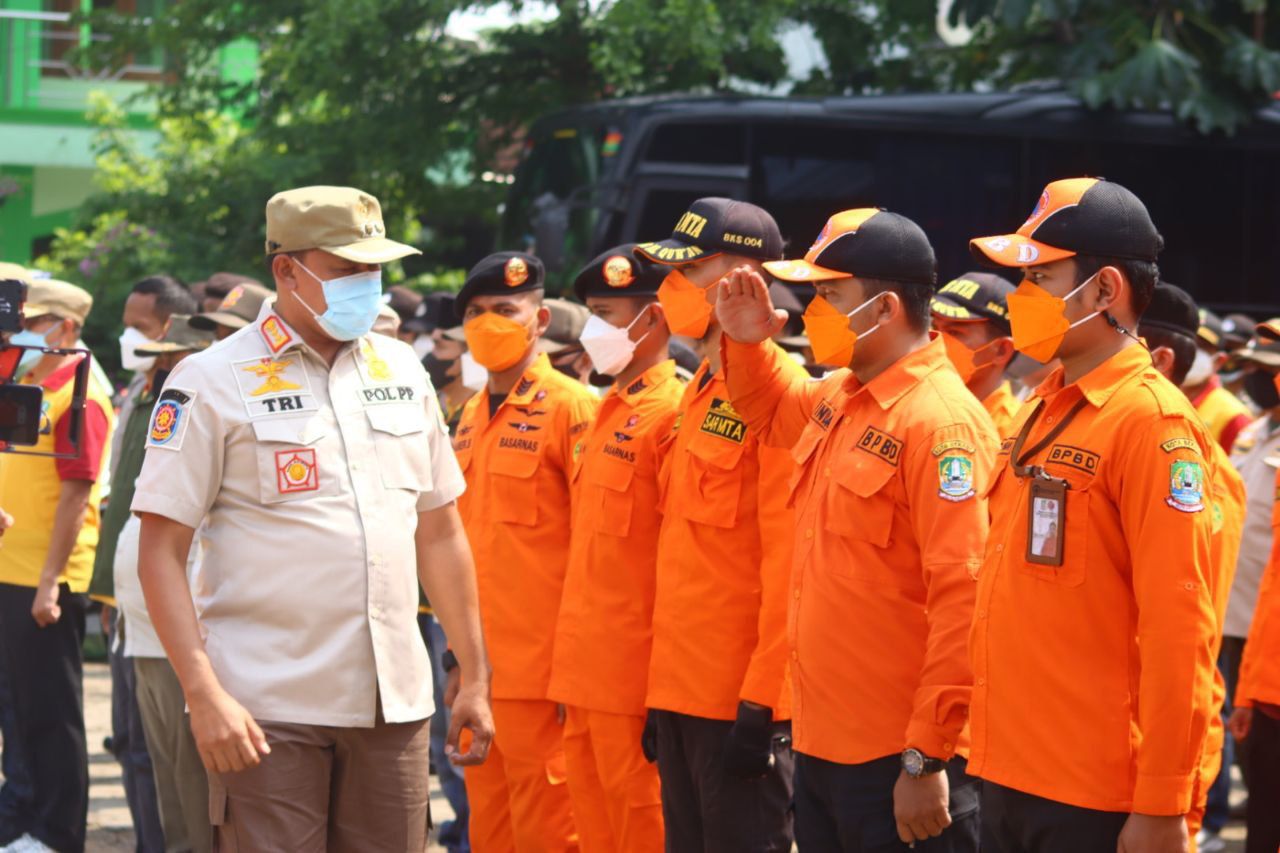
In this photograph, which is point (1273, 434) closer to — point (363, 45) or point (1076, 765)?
point (1076, 765)

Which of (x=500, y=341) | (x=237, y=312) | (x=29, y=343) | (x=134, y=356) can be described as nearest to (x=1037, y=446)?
(x=500, y=341)

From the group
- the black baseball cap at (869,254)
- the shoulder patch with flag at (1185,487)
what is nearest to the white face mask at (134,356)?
the black baseball cap at (869,254)

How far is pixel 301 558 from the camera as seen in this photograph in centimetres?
414

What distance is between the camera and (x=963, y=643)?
13.3ft

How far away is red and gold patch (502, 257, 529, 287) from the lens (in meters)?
6.50

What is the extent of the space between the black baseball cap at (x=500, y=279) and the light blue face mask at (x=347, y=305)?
214 cm

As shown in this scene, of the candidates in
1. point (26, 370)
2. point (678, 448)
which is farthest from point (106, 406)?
point (678, 448)

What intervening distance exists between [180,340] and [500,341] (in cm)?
135

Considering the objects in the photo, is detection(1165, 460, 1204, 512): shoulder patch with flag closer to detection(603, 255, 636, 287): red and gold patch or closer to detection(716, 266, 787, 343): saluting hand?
detection(716, 266, 787, 343): saluting hand

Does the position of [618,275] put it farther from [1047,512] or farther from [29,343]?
[29,343]

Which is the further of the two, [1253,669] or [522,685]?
[522,685]

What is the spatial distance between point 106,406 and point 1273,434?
467 centimetres

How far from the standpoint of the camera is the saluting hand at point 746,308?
15.0 ft

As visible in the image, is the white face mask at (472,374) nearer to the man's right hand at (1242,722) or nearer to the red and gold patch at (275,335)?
the man's right hand at (1242,722)
